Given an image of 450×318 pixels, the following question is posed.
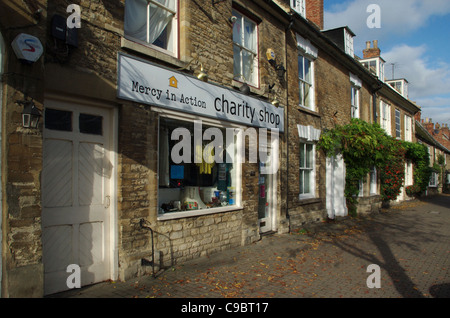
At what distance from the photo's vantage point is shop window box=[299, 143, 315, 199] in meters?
11.1

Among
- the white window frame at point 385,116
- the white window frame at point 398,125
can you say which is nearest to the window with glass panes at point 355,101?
the white window frame at point 385,116

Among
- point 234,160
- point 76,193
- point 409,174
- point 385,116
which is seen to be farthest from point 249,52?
point 409,174

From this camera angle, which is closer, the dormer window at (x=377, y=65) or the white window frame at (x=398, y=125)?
the dormer window at (x=377, y=65)

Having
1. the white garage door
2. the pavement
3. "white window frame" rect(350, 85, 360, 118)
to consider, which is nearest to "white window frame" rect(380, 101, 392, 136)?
"white window frame" rect(350, 85, 360, 118)

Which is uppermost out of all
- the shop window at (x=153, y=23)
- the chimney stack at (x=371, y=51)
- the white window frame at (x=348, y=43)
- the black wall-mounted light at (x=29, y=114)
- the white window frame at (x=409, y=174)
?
the chimney stack at (x=371, y=51)

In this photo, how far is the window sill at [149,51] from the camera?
5410mm

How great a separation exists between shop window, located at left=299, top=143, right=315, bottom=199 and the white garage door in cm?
723

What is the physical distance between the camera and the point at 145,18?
6.09m

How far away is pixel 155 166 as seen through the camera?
5.84 meters

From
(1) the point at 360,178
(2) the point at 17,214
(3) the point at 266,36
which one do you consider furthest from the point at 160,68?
(1) the point at 360,178

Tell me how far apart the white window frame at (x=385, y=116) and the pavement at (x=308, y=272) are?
10.7 meters

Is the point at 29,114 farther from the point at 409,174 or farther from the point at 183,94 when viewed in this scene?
the point at 409,174

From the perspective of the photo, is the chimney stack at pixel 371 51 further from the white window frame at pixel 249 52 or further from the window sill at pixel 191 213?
the window sill at pixel 191 213

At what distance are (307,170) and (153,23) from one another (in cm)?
721
